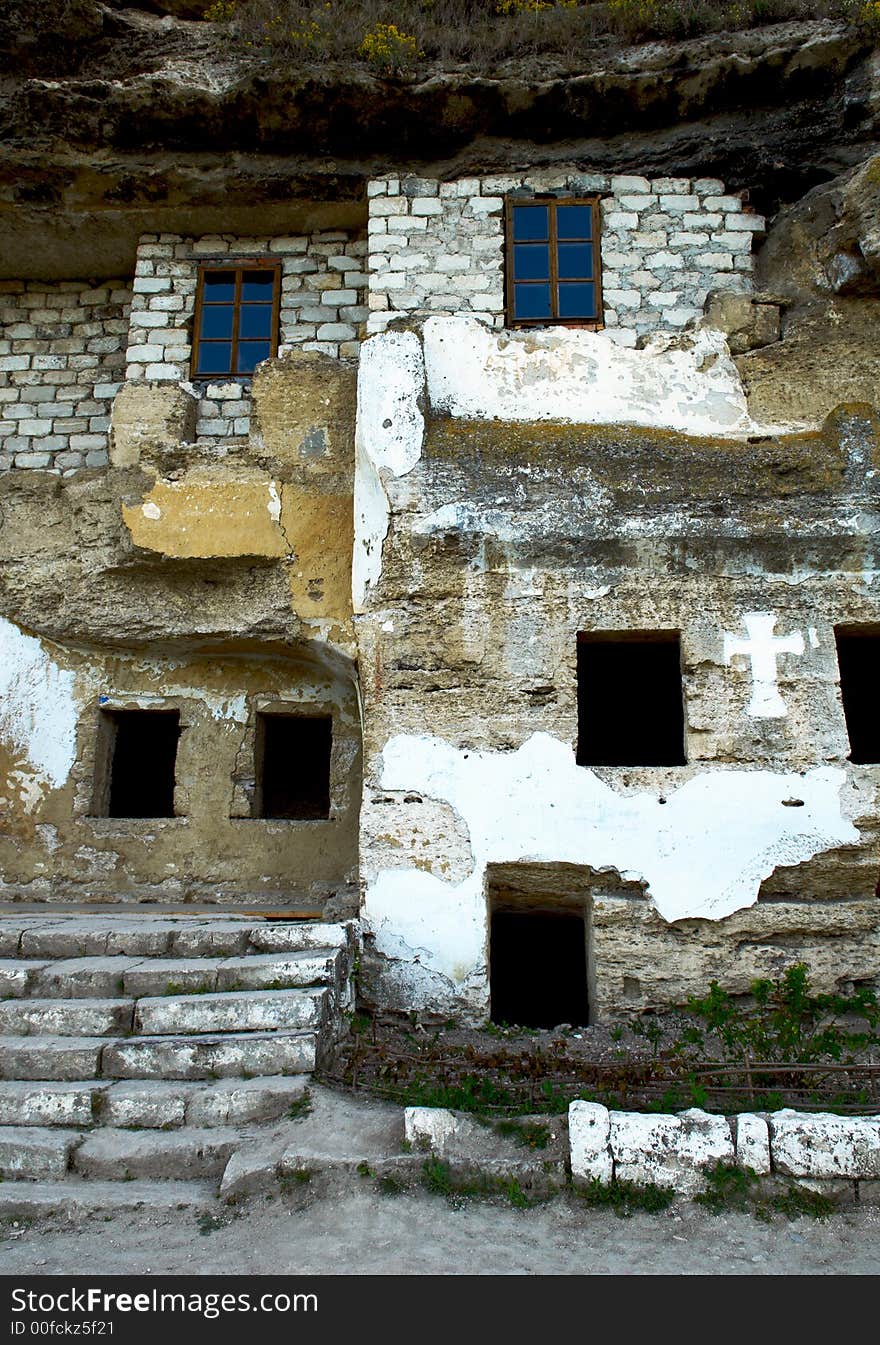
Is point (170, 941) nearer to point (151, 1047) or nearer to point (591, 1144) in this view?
point (151, 1047)

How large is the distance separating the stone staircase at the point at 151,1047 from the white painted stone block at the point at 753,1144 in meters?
1.86

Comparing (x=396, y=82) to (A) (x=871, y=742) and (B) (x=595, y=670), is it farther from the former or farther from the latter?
(A) (x=871, y=742)

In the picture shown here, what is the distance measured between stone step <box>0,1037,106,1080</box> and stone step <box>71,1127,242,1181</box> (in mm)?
436

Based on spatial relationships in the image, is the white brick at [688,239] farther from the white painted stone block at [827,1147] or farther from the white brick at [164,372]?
the white painted stone block at [827,1147]

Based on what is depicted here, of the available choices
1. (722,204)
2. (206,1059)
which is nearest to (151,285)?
(722,204)

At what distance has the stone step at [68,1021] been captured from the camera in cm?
468

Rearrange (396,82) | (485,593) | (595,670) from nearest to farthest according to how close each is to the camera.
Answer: (485,593)
(396,82)
(595,670)

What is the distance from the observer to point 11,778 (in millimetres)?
7273

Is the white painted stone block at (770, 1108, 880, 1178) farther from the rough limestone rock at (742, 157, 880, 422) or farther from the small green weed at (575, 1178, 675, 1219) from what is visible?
the rough limestone rock at (742, 157, 880, 422)

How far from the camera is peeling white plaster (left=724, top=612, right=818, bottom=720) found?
583 centimetres

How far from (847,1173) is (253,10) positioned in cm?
982

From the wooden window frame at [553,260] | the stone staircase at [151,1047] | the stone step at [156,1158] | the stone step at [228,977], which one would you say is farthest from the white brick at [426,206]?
the stone step at [156,1158]

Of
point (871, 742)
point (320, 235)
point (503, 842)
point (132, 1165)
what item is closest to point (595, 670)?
point (871, 742)

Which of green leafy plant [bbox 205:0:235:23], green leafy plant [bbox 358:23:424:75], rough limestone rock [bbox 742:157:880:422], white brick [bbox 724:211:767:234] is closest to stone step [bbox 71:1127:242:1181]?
rough limestone rock [bbox 742:157:880:422]
